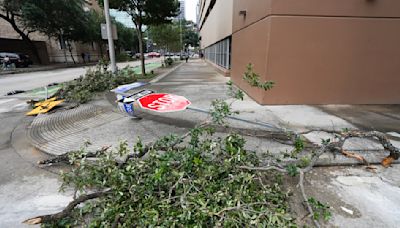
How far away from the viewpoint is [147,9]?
13.0 metres

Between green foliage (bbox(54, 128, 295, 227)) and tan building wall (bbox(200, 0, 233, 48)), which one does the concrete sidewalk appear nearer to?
green foliage (bbox(54, 128, 295, 227))

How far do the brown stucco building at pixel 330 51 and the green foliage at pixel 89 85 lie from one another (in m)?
5.64

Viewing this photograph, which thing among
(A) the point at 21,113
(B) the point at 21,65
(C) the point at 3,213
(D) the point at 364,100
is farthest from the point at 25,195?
(B) the point at 21,65

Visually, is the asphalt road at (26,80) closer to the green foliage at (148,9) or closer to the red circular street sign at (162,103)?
the green foliage at (148,9)

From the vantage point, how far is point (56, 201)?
269cm

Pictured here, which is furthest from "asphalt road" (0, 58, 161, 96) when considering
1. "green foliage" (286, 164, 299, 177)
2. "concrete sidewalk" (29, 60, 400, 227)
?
"green foliage" (286, 164, 299, 177)

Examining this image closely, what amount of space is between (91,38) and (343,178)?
112 feet

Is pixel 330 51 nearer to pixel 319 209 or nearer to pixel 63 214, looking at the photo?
pixel 319 209

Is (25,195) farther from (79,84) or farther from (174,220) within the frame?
(79,84)

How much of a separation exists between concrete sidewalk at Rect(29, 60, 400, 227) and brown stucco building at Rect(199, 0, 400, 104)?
77cm

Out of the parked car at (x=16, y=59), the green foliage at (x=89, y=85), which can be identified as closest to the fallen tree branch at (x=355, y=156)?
the green foliage at (x=89, y=85)

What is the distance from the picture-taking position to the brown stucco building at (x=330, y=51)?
587cm

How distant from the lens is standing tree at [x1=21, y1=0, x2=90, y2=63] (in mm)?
20781

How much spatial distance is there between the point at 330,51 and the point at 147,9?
1041cm
